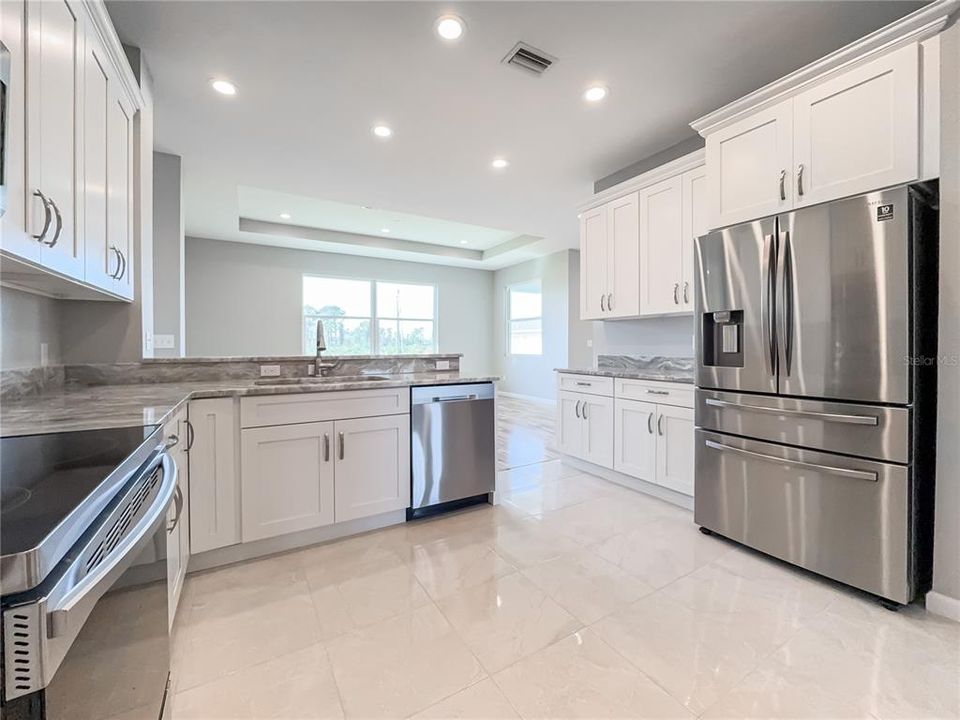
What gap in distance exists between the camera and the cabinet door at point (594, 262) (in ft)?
11.9

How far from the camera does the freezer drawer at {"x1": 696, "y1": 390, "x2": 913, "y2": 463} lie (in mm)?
1718

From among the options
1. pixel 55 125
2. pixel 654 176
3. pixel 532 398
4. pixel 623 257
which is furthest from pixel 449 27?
pixel 532 398

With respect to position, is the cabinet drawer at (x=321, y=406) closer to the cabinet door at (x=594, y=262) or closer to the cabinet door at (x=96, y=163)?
the cabinet door at (x=96, y=163)

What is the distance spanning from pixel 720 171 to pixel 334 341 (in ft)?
22.2

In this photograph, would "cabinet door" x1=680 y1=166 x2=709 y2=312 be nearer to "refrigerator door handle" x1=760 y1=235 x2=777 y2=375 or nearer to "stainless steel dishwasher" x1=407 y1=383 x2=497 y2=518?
"refrigerator door handle" x1=760 y1=235 x2=777 y2=375

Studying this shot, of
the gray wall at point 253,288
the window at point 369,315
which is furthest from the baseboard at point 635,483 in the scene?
the gray wall at point 253,288

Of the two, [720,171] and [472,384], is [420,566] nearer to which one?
[472,384]

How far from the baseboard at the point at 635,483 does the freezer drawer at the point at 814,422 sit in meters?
0.75

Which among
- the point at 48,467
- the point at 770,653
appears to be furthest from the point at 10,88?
the point at 770,653

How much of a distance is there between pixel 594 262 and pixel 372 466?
2603 millimetres

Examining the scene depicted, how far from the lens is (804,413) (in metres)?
1.97

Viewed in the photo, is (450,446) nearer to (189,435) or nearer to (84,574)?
(189,435)

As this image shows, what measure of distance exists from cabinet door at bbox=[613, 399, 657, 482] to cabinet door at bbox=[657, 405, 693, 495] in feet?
0.16

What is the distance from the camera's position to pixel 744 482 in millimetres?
2219
